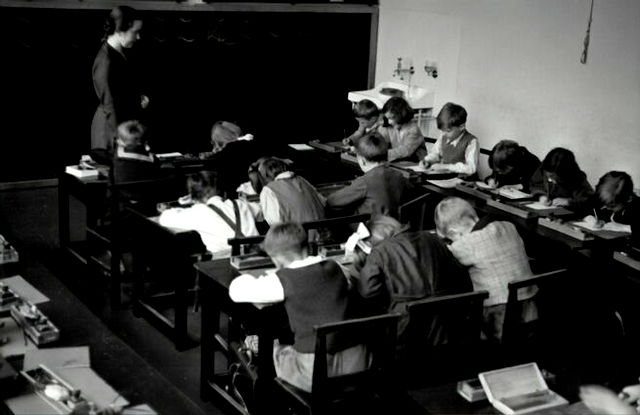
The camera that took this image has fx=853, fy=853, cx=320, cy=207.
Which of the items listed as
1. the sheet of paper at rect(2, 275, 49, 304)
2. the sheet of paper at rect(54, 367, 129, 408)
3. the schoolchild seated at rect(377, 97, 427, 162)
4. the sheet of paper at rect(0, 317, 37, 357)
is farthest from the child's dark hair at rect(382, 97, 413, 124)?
the sheet of paper at rect(54, 367, 129, 408)

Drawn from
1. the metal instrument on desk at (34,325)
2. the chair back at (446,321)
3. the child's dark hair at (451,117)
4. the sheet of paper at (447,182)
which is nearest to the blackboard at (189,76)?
the child's dark hair at (451,117)

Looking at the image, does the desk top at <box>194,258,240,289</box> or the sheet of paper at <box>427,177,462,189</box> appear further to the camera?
the sheet of paper at <box>427,177,462,189</box>

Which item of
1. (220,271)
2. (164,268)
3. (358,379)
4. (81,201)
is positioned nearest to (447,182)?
(164,268)

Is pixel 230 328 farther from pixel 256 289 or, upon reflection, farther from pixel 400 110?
pixel 400 110

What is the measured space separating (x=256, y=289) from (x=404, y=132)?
3.91m

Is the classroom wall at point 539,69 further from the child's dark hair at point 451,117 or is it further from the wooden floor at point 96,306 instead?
the wooden floor at point 96,306

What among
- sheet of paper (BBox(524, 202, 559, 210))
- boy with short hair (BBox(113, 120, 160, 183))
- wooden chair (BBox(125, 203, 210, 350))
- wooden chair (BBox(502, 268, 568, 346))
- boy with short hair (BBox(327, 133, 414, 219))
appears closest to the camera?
wooden chair (BBox(502, 268, 568, 346))

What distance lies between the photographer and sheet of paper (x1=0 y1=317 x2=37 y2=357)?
3746 mm

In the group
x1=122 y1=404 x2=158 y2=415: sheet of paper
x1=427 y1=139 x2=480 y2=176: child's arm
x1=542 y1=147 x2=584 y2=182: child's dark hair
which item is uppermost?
Answer: x1=542 y1=147 x2=584 y2=182: child's dark hair

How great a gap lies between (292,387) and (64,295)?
A: 257 centimetres

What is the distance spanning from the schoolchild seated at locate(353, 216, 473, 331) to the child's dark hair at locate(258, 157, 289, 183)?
5.08ft

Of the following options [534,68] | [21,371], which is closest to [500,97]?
[534,68]

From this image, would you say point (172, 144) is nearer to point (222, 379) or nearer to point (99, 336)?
point (99, 336)

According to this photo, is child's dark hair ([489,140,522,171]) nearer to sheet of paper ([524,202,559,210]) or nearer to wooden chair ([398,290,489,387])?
sheet of paper ([524,202,559,210])
